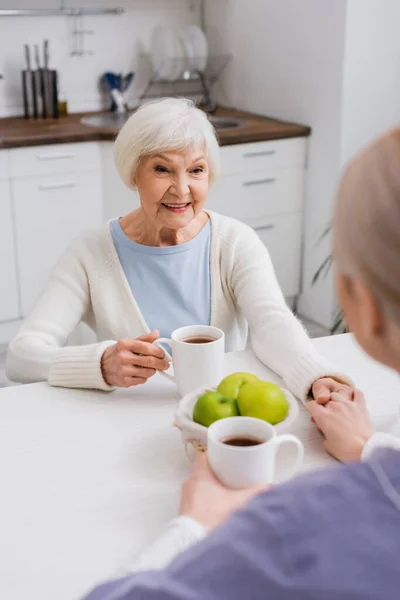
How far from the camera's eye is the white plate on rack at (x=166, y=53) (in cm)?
377

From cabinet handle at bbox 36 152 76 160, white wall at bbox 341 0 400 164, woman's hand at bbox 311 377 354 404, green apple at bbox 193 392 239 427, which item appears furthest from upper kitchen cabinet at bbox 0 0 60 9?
green apple at bbox 193 392 239 427

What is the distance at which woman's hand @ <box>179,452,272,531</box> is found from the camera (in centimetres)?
97

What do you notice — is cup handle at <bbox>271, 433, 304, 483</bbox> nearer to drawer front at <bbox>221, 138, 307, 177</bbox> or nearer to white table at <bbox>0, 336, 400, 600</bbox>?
white table at <bbox>0, 336, 400, 600</bbox>

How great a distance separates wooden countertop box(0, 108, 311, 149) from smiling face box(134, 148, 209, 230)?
4.74ft

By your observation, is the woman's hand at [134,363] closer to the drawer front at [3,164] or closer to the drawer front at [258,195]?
the drawer front at [3,164]

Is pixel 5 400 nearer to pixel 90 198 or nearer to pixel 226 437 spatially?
pixel 226 437

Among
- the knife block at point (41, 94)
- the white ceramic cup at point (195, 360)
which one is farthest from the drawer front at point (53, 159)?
the white ceramic cup at point (195, 360)

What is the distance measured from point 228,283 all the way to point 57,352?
0.46 metres

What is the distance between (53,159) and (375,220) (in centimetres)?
272

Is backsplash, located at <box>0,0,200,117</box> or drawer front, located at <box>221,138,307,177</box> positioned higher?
backsplash, located at <box>0,0,200,117</box>

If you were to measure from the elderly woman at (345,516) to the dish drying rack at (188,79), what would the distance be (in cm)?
331

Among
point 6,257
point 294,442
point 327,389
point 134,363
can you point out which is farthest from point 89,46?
point 294,442

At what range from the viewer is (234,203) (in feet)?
11.3

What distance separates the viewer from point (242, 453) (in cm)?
101
